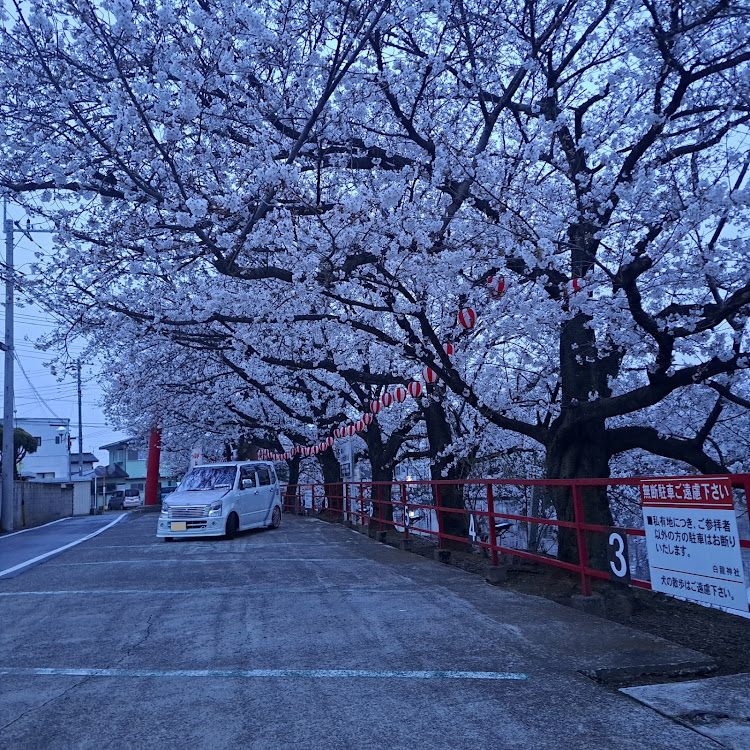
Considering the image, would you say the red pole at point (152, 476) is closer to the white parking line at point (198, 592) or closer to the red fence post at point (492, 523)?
the white parking line at point (198, 592)

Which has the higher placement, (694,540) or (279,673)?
(694,540)

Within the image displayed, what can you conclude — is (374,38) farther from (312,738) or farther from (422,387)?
(312,738)

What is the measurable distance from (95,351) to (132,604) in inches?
533

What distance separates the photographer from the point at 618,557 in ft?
21.8

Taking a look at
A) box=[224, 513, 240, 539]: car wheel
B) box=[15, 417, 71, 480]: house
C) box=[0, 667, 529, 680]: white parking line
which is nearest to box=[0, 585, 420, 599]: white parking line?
box=[0, 667, 529, 680]: white parking line

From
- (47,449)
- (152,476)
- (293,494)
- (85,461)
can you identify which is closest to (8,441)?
(293,494)

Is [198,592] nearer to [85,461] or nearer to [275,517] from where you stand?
[275,517]

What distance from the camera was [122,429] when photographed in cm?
4250

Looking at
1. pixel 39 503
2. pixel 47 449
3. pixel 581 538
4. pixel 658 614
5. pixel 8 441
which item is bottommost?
pixel 658 614

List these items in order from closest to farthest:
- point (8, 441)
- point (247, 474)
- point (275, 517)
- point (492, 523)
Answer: point (492, 523) < point (247, 474) < point (275, 517) < point (8, 441)

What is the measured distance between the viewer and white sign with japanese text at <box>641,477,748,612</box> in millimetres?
4941

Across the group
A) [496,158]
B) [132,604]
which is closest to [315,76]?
[496,158]

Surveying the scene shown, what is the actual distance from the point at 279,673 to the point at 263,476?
A: 48.0 feet

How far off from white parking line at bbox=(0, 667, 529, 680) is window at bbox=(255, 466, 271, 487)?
1375 centimetres
